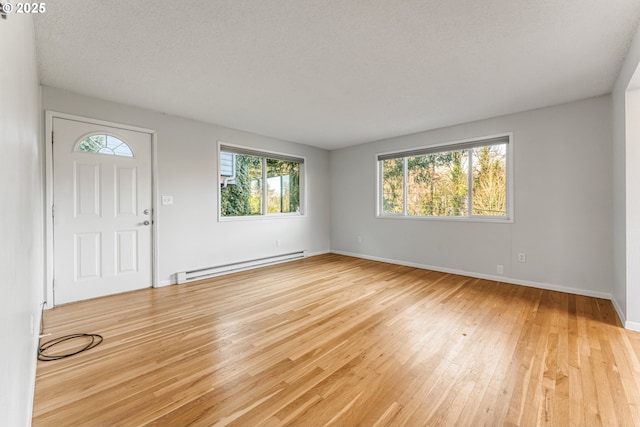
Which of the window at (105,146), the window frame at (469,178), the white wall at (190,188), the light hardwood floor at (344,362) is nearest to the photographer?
the light hardwood floor at (344,362)

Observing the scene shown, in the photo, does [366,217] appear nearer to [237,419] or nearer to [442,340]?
[442,340]

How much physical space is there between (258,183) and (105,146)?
226 cm

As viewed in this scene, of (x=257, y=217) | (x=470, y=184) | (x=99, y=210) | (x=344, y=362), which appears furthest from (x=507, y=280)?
(x=99, y=210)

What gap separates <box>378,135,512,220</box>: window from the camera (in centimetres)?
406

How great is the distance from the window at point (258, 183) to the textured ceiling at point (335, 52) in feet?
3.92

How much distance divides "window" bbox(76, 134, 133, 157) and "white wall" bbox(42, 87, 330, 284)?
235 mm

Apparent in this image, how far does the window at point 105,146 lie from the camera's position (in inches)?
129

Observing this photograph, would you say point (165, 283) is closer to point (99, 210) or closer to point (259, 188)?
point (99, 210)

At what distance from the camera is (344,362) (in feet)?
6.56

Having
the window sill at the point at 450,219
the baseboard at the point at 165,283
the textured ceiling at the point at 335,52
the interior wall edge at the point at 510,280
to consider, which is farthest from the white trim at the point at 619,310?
the baseboard at the point at 165,283

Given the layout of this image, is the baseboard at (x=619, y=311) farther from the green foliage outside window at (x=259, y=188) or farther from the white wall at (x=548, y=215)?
the green foliage outside window at (x=259, y=188)

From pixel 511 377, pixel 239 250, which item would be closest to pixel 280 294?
pixel 239 250

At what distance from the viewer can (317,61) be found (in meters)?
2.46

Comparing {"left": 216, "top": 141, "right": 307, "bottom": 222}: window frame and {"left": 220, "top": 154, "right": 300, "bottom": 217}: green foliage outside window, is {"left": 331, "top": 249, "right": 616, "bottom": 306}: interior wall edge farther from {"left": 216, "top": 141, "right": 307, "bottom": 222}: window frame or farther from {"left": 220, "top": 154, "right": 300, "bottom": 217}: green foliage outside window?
{"left": 220, "top": 154, "right": 300, "bottom": 217}: green foliage outside window
